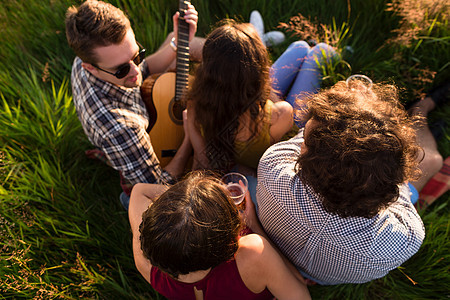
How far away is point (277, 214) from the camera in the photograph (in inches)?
54.4

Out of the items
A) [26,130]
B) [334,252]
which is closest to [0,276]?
[26,130]

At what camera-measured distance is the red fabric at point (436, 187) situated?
214cm

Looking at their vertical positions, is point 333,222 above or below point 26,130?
above

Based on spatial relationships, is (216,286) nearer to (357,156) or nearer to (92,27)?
(357,156)

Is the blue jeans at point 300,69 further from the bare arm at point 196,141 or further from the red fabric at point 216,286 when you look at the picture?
the red fabric at point 216,286

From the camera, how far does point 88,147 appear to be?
2.45 metres

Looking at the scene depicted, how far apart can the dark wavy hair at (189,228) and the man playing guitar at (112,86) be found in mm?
744

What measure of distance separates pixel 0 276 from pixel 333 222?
1936 mm

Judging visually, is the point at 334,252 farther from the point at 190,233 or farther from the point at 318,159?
the point at 190,233

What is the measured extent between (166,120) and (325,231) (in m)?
1.43

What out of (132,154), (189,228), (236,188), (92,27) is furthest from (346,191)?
(92,27)

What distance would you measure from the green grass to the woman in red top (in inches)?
25.6

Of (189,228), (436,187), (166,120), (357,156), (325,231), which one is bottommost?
(436,187)

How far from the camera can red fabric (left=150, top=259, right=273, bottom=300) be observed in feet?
4.22
